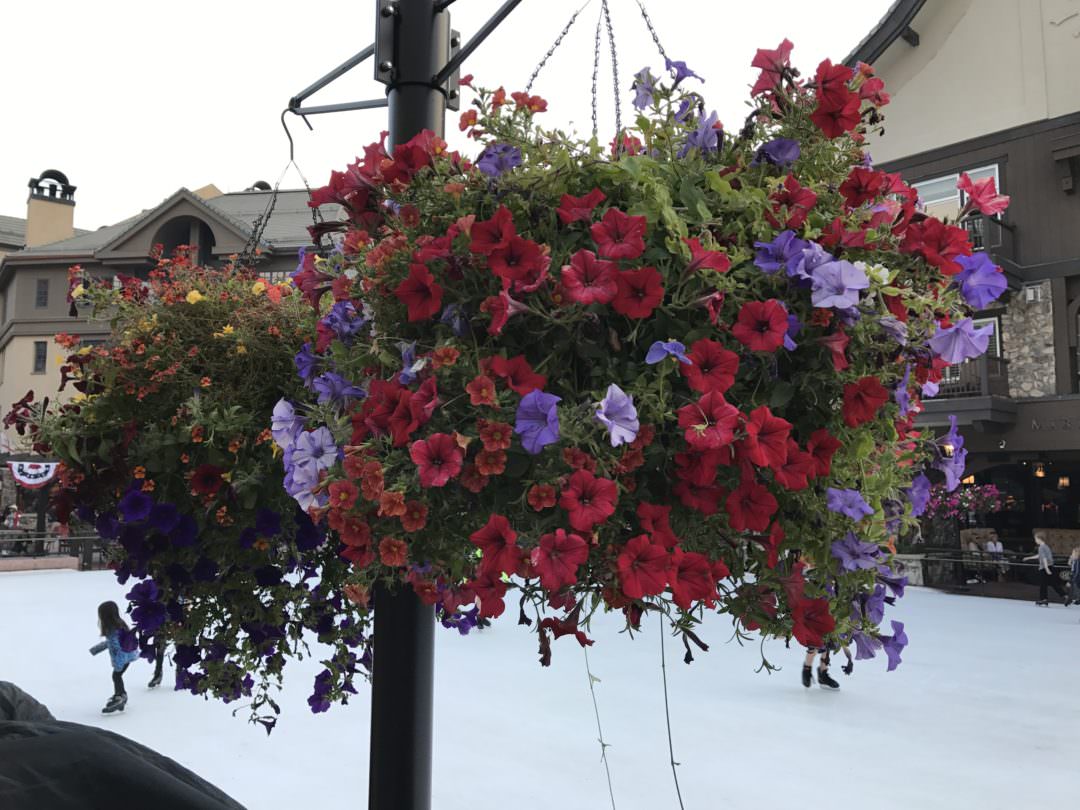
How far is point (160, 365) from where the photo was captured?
197 centimetres

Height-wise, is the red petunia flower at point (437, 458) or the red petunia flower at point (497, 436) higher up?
the red petunia flower at point (497, 436)

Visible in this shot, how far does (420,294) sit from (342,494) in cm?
31

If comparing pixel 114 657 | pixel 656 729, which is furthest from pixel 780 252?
pixel 114 657

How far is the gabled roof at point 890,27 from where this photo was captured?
53.2ft

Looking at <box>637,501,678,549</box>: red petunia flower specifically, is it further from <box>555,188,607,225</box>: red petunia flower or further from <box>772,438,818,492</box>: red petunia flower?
<box>555,188,607,225</box>: red petunia flower

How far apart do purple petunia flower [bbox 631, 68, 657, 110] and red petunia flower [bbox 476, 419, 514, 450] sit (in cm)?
68

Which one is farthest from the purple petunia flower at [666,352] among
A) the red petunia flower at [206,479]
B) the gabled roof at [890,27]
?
the gabled roof at [890,27]

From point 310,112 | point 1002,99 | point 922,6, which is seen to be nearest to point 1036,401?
point 1002,99

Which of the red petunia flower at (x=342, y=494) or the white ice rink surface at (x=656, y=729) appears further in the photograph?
the white ice rink surface at (x=656, y=729)

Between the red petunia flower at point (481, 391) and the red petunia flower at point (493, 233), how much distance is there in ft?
0.62

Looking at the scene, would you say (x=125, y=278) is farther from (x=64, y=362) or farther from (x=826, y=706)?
(x=826, y=706)

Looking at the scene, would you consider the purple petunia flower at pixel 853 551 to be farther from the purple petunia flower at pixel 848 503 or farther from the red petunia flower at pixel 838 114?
the red petunia flower at pixel 838 114

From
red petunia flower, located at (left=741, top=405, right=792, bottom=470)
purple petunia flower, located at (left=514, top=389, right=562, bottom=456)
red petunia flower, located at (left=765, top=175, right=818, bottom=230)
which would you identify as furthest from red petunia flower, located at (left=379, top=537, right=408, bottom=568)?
red petunia flower, located at (left=765, top=175, right=818, bottom=230)

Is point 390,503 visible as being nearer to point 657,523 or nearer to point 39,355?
point 657,523
